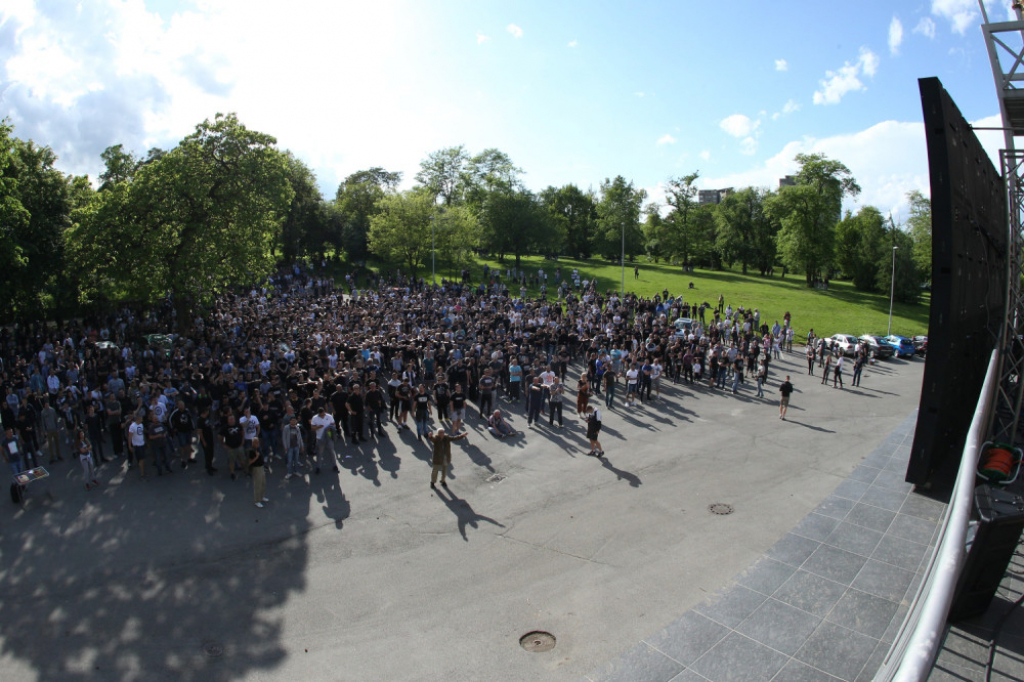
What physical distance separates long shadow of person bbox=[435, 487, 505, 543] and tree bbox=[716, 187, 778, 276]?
61611 mm

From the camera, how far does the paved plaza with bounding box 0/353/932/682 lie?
708 cm

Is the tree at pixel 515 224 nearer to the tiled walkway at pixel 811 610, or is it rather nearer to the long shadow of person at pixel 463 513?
the long shadow of person at pixel 463 513

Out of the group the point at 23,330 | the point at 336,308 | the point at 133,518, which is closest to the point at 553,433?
the point at 133,518

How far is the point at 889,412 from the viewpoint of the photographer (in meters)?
18.8

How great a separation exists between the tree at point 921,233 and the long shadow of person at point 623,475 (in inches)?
1978

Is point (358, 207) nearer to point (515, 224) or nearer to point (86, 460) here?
point (515, 224)

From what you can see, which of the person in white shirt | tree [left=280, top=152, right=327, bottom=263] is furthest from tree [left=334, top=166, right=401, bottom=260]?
the person in white shirt

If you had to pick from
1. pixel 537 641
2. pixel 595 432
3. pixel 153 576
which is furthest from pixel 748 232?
pixel 153 576

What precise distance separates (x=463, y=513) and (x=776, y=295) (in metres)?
43.5

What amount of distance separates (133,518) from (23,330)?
2092 centimetres

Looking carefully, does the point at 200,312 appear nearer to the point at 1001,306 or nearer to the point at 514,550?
the point at 514,550

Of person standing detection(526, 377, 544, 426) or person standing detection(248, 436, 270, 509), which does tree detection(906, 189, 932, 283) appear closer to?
person standing detection(526, 377, 544, 426)

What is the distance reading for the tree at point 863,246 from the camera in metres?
54.2

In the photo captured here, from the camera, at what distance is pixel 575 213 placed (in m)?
73.3
